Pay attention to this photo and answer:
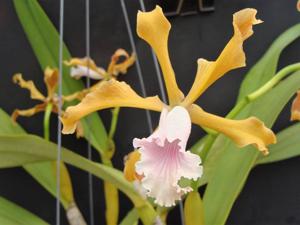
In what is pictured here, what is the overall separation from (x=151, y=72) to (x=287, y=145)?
0.46 metres

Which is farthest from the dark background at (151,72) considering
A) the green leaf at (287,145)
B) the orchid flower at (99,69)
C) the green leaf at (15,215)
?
the green leaf at (15,215)

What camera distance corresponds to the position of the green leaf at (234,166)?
757mm

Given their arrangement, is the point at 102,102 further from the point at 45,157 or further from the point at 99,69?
the point at 99,69

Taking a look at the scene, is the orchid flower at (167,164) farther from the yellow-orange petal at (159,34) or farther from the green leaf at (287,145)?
the green leaf at (287,145)

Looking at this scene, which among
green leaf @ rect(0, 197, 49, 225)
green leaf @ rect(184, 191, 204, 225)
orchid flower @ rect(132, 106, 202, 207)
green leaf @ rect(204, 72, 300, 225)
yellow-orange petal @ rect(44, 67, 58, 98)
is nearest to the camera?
orchid flower @ rect(132, 106, 202, 207)

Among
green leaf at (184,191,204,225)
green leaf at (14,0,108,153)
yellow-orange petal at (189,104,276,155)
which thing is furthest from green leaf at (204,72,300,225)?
green leaf at (14,0,108,153)

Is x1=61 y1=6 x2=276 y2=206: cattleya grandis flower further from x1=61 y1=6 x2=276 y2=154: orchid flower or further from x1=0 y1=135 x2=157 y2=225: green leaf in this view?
x1=0 y1=135 x2=157 y2=225: green leaf

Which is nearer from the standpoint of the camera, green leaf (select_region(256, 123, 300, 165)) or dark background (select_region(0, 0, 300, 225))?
green leaf (select_region(256, 123, 300, 165))

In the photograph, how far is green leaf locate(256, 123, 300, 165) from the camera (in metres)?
0.96

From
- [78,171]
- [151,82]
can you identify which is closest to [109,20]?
[151,82]

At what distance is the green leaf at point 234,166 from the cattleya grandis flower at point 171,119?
0.21 meters

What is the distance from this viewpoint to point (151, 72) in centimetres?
127

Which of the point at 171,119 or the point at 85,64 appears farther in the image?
the point at 85,64

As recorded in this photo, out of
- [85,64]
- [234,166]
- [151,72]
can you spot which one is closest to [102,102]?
[234,166]
